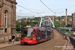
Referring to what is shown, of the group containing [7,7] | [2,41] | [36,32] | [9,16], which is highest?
[7,7]

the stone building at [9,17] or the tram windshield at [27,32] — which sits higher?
the stone building at [9,17]

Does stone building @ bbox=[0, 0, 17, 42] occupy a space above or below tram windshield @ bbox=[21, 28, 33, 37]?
above

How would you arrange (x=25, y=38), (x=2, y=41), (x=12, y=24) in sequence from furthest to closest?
(x=12, y=24) → (x=2, y=41) → (x=25, y=38)

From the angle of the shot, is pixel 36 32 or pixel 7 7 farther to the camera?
pixel 7 7

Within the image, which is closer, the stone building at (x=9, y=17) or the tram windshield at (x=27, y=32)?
the tram windshield at (x=27, y=32)

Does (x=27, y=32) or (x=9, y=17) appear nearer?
(x=27, y=32)

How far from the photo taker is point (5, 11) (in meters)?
24.5

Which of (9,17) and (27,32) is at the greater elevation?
(9,17)

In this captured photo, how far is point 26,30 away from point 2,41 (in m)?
4.45

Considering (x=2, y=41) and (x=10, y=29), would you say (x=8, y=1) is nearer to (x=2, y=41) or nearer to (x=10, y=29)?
(x=10, y=29)

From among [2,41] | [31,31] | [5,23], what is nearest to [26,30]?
[31,31]

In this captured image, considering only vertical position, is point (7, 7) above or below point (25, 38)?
above

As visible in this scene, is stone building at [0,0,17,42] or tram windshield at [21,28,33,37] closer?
tram windshield at [21,28,33,37]

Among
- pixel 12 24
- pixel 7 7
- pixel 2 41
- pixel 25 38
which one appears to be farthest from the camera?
pixel 12 24
